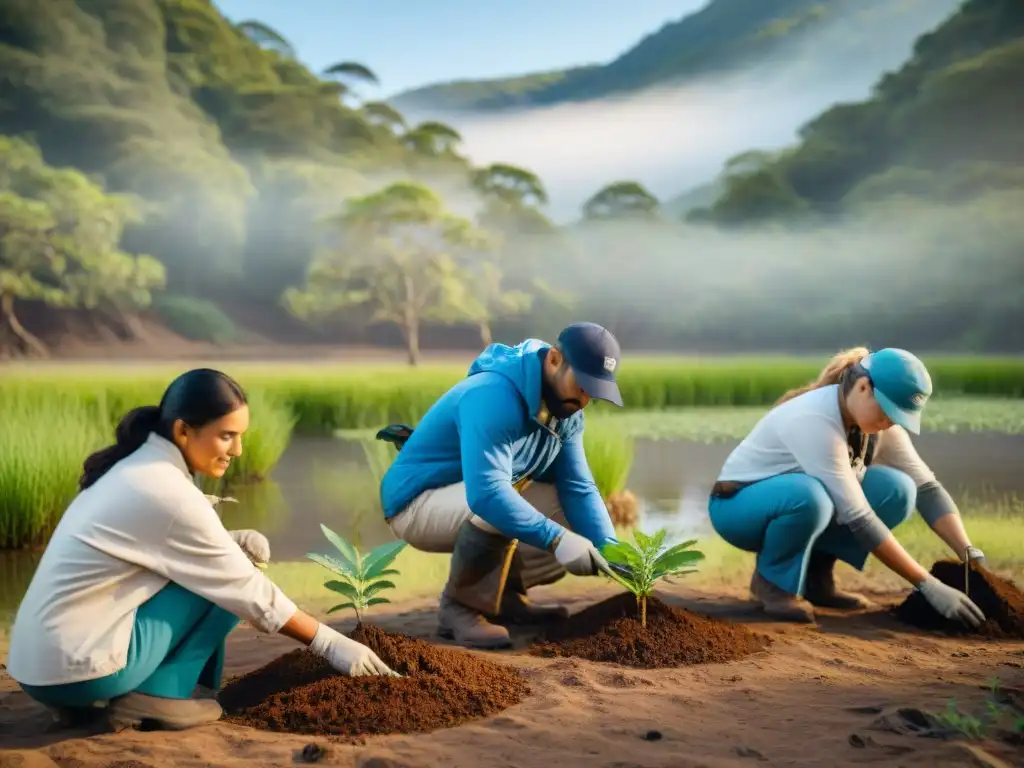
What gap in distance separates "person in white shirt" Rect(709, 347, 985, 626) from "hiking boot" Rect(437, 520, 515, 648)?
770 millimetres

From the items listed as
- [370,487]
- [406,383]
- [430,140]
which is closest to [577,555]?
[370,487]

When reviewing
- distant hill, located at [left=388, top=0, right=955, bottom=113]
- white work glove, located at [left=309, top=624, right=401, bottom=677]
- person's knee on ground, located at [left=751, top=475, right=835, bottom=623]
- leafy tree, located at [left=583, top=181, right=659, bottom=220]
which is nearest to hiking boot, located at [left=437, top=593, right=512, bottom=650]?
white work glove, located at [left=309, top=624, right=401, bottom=677]

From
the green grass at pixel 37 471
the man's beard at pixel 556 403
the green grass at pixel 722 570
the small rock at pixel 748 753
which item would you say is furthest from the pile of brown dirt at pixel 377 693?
the green grass at pixel 37 471

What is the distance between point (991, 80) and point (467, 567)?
1697 cm

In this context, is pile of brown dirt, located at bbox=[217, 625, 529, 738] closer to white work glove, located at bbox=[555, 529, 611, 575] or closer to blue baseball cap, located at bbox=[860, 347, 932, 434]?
white work glove, located at bbox=[555, 529, 611, 575]

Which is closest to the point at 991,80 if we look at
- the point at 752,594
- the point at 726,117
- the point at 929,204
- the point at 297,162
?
the point at 929,204

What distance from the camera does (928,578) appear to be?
2637mm

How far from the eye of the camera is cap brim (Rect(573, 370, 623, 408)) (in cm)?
237

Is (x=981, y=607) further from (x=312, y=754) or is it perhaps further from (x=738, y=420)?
(x=738, y=420)

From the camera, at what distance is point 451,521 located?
271 centimetres

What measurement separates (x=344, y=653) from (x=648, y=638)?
0.80 meters

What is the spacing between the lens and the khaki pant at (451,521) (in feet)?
8.90

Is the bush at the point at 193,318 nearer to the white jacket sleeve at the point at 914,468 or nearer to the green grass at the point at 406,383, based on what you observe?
the green grass at the point at 406,383

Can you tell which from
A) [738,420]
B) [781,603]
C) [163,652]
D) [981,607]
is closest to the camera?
[163,652]
